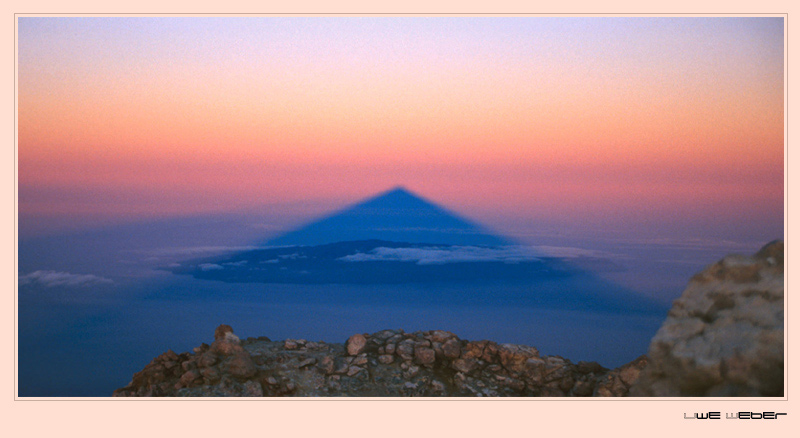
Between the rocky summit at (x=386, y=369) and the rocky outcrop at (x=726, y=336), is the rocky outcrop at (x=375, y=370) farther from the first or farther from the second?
the rocky outcrop at (x=726, y=336)

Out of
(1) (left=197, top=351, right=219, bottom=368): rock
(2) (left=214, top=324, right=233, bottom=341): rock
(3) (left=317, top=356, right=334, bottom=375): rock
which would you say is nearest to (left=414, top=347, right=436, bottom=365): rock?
(3) (left=317, top=356, right=334, bottom=375): rock

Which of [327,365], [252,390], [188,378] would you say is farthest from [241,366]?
[327,365]

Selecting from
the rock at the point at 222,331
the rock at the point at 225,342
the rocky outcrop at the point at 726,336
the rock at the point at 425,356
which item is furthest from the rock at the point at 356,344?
the rocky outcrop at the point at 726,336

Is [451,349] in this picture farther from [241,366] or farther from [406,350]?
[241,366]

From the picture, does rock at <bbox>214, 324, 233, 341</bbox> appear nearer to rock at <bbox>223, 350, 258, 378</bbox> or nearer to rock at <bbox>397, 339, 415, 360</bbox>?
rock at <bbox>223, 350, 258, 378</bbox>

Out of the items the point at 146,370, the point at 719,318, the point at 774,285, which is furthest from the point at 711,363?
the point at 146,370

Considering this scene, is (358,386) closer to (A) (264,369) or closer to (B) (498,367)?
(A) (264,369)
